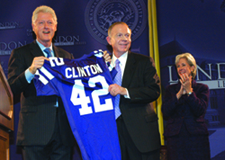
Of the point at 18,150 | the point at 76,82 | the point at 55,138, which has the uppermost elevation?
the point at 76,82

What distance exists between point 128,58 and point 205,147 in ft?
3.90

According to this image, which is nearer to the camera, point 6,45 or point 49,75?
point 49,75

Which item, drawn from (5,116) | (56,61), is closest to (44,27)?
(56,61)

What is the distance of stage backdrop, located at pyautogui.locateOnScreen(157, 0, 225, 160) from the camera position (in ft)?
12.6

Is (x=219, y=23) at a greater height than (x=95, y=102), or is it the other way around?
(x=219, y=23)

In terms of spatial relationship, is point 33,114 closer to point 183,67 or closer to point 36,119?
point 36,119

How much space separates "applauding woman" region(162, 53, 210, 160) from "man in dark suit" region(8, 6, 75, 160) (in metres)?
1.14

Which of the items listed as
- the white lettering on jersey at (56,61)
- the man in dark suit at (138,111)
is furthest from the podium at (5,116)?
the man in dark suit at (138,111)

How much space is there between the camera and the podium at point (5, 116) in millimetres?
2160

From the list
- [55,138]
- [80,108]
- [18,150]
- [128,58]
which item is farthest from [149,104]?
[18,150]

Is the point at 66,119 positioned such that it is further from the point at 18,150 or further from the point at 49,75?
the point at 18,150

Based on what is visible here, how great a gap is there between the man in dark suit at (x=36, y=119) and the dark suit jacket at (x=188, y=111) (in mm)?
1137

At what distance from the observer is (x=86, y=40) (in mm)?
4043

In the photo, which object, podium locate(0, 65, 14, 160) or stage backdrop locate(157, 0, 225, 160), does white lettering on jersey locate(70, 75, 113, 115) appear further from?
A: stage backdrop locate(157, 0, 225, 160)
